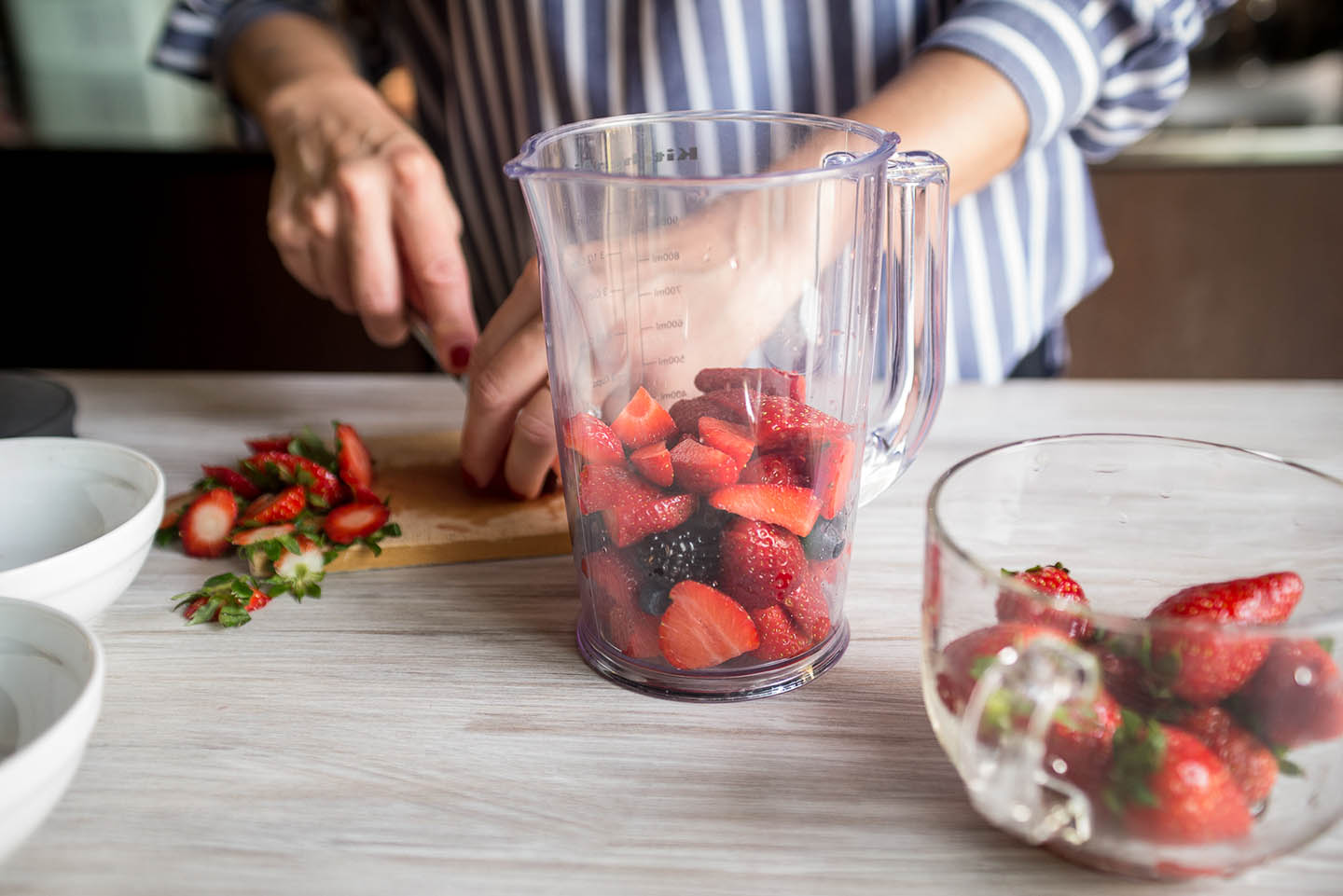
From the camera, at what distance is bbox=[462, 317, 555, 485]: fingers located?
26.7 inches

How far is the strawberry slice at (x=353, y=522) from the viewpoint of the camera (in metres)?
0.71

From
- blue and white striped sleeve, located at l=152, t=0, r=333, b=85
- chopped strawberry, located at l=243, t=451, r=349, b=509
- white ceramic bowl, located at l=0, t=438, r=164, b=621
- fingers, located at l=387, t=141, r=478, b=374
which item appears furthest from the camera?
blue and white striped sleeve, located at l=152, t=0, r=333, b=85

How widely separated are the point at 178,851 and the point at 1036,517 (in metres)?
0.43

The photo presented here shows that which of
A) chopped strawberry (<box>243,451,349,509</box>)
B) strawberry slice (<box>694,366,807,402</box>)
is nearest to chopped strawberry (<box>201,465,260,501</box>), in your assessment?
chopped strawberry (<box>243,451,349,509</box>)

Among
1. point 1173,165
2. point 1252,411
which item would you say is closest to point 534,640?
point 1252,411

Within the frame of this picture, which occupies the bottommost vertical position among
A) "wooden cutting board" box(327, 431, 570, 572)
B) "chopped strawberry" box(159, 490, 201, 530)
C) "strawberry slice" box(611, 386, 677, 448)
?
"wooden cutting board" box(327, 431, 570, 572)

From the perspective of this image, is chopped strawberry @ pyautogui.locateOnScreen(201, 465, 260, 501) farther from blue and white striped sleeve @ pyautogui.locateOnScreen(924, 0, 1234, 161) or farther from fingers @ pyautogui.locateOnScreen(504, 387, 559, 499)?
blue and white striped sleeve @ pyautogui.locateOnScreen(924, 0, 1234, 161)

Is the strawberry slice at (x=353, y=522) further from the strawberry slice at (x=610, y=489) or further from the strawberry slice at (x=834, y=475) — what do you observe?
the strawberry slice at (x=834, y=475)

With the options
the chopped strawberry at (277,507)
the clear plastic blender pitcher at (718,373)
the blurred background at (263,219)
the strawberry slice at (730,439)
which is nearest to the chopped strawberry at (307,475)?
the chopped strawberry at (277,507)

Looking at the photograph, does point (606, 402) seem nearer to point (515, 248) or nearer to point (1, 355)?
point (515, 248)

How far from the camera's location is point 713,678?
0.54m

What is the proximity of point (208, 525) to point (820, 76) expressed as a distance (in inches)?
28.1

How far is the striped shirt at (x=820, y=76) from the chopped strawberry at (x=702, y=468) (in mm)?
538

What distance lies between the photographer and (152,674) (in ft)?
1.92
